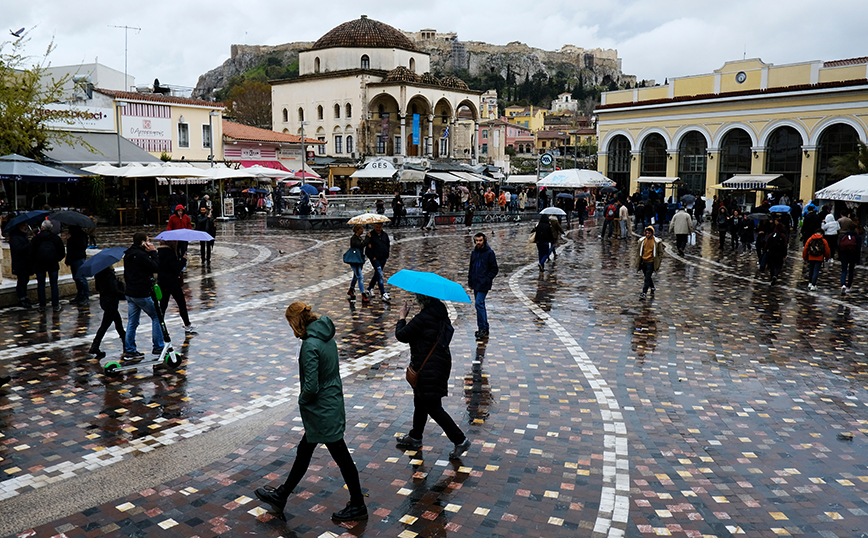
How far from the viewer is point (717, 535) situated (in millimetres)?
5309

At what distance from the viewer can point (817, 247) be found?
1520 centimetres

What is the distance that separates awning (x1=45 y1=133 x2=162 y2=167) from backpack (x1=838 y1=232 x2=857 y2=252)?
27868 mm

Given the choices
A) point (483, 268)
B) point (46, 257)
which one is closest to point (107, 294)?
point (46, 257)

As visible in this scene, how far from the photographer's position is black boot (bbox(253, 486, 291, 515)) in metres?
5.52

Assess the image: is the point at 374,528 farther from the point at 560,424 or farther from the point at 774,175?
the point at 774,175

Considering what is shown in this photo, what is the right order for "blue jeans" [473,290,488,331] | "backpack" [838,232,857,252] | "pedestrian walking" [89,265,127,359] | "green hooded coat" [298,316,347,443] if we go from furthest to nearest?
"backpack" [838,232,857,252], "blue jeans" [473,290,488,331], "pedestrian walking" [89,265,127,359], "green hooded coat" [298,316,347,443]

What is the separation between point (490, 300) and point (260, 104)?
72.1 m

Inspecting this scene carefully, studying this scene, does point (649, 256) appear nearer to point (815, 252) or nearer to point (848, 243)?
point (815, 252)

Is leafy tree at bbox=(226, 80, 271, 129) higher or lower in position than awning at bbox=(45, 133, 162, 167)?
higher

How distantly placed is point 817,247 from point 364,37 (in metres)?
55.0

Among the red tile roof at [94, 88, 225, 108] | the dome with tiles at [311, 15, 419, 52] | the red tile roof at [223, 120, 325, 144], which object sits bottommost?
the red tile roof at [223, 120, 325, 144]

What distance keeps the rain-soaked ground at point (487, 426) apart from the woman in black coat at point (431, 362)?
35cm

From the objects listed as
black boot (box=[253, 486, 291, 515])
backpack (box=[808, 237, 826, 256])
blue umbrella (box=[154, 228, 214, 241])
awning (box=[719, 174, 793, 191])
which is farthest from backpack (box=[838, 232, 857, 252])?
awning (box=[719, 174, 793, 191])

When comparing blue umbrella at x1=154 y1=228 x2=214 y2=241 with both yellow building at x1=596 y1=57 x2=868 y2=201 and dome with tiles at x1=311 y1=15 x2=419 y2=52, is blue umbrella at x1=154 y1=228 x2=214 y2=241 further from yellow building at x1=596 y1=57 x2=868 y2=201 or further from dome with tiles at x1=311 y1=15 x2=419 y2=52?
dome with tiles at x1=311 y1=15 x2=419 y2=52
